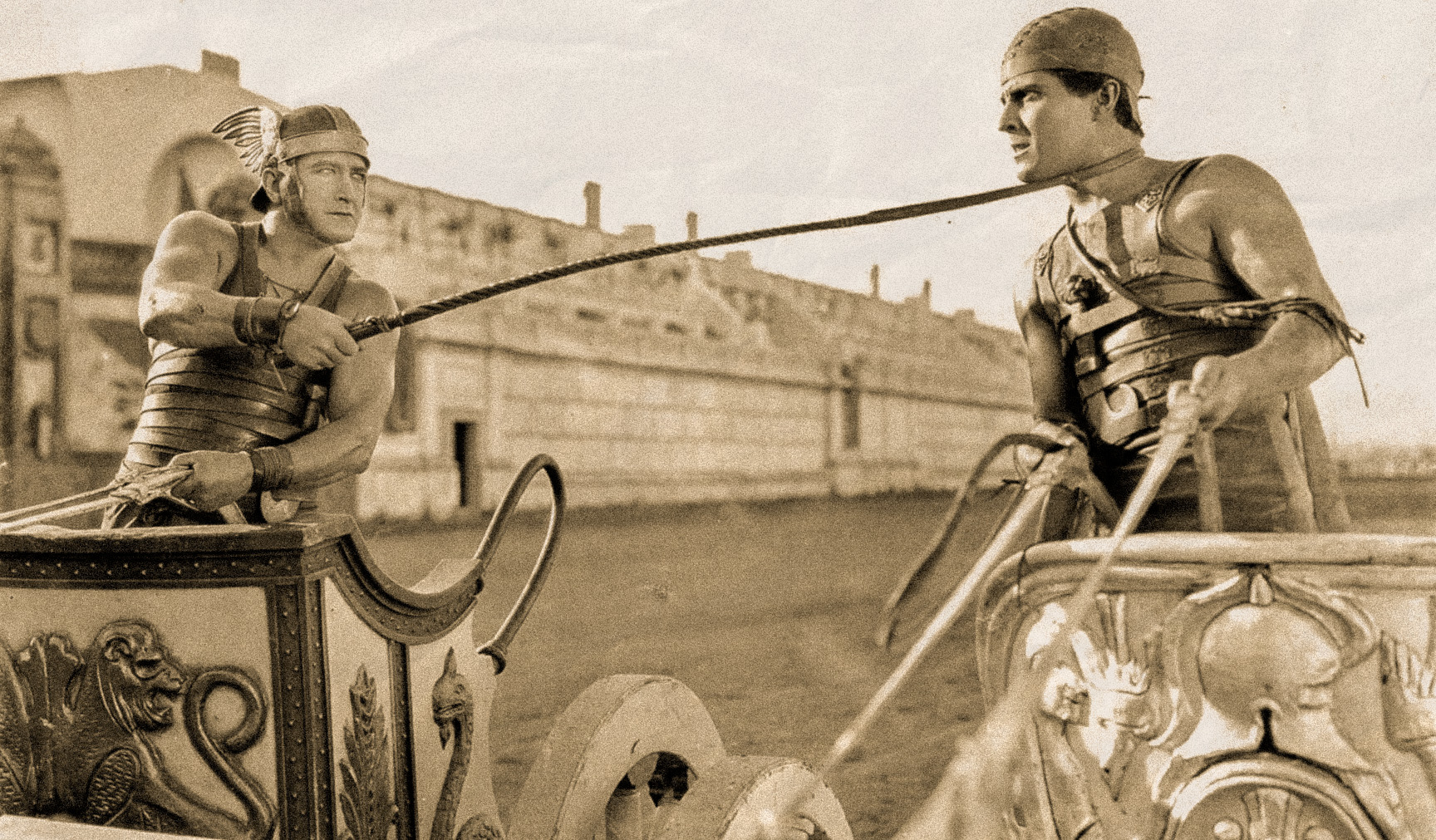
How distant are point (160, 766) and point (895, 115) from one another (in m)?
3.48

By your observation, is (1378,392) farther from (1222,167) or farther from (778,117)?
(778,117)

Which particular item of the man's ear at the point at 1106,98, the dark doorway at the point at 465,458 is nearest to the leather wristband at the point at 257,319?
the man's ear at the point at 1106,98

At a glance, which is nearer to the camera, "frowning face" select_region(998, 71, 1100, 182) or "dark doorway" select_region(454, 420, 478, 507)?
"frowning face" select_region(998, 71, 1100, 182)

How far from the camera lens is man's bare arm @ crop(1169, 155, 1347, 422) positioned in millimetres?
1444

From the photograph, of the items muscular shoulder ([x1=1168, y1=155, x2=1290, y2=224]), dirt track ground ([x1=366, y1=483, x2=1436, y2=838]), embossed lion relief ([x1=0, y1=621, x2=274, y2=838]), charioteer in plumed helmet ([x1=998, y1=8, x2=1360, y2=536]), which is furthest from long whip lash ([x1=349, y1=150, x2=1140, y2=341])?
dirt track ground ([x1=366, y1=483, x2=1436, y2=838])

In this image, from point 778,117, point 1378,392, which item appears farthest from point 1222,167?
point 778,117

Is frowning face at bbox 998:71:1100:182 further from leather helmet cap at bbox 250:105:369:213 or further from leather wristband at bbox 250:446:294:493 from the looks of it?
leather wristband at bbox 250:446:294:493

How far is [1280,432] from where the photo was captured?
164cm

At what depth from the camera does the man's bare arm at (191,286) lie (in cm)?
191

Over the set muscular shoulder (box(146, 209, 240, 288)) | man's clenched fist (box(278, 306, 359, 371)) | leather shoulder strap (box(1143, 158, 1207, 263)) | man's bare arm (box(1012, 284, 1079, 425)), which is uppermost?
muscular shoulder (box(146, 209, 240, 288))

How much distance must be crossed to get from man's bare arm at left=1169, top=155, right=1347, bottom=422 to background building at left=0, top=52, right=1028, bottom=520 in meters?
3.12

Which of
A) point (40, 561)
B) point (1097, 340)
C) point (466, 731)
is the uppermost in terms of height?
point (1097, 340)

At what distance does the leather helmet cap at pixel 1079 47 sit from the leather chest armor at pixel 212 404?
124 centimetres

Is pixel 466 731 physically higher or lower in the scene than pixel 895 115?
lower
